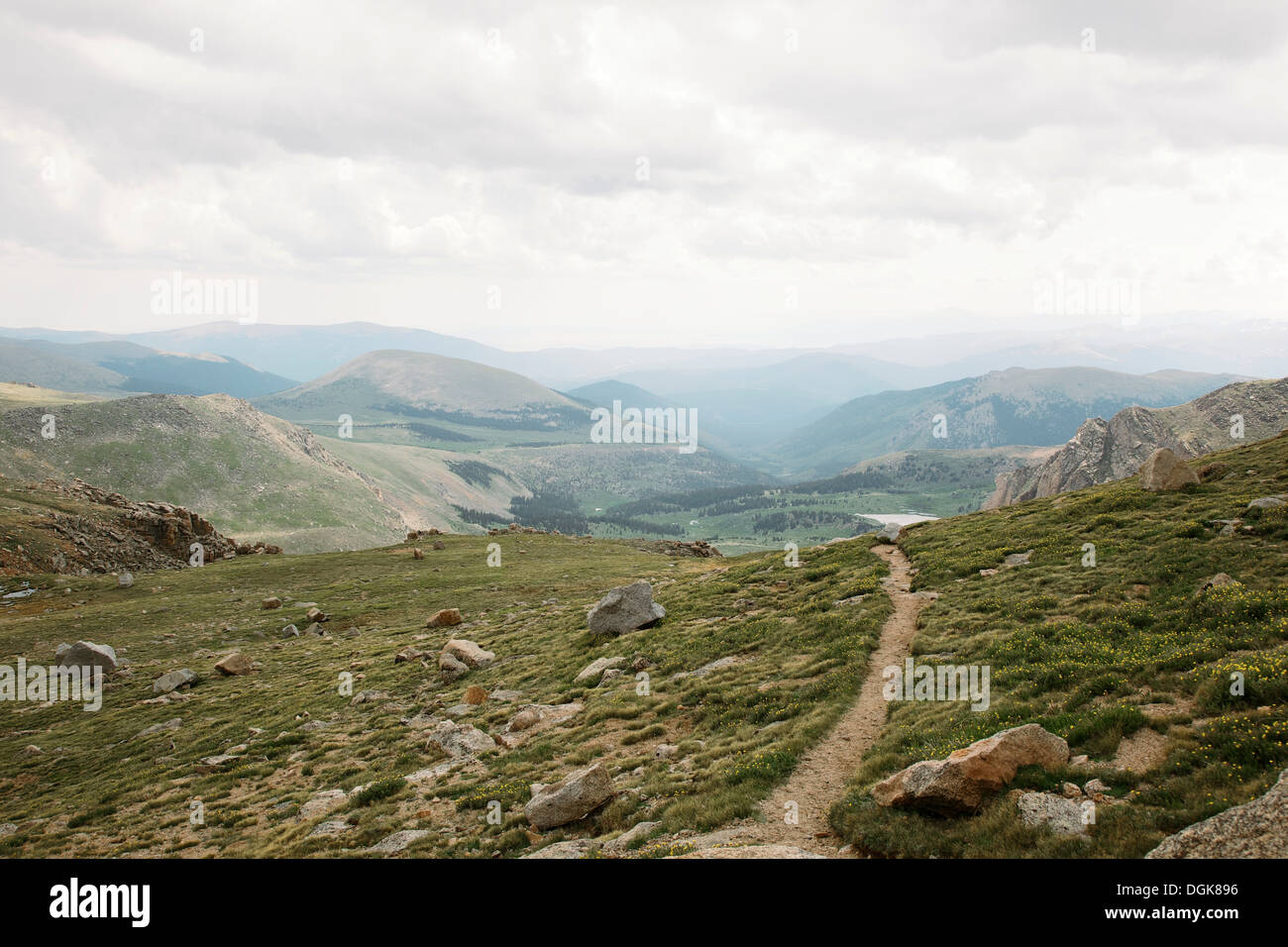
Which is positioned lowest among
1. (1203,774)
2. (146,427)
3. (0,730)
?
(0,730)

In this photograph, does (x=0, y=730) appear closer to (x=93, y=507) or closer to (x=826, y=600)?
(x=826, y=600)

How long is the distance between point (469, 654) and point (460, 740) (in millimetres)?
12357

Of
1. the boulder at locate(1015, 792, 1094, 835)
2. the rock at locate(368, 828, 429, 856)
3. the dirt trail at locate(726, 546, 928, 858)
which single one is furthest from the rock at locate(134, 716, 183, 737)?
the boulder at locate(1015, 792, 1094, 835)

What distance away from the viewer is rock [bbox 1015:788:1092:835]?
11.1m

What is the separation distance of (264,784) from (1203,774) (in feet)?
94.9

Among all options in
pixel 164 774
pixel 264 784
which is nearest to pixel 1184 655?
pixel 264 784

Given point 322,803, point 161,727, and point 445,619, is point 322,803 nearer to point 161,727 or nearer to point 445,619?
point 161,727

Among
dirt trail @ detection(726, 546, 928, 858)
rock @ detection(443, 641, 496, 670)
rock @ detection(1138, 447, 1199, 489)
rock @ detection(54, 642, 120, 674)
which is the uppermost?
rock @ detection(1138, 447, 1199, 489)

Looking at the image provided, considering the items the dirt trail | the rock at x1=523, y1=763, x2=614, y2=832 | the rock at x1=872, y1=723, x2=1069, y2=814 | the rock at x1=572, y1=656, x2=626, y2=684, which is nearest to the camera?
the rock at x1=872, y1=723, x2=1069, y2=814

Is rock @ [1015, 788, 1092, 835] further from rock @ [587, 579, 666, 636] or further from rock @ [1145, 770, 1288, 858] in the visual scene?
rock @ [587, 579, 666, 636]

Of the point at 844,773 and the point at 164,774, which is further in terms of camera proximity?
the point at 164,774

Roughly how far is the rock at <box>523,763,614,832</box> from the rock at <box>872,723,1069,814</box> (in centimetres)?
737

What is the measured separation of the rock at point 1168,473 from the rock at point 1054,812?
31.4m
